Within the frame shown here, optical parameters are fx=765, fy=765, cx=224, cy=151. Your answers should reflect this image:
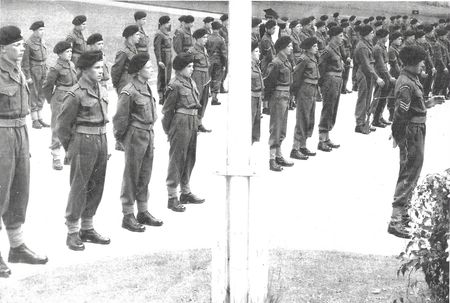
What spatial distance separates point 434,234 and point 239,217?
4.33 feet

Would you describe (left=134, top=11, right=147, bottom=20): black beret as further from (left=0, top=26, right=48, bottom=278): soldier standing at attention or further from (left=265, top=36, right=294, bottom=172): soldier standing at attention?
(left=0, top=26, right=48, bottom=278): soldier standing at attention

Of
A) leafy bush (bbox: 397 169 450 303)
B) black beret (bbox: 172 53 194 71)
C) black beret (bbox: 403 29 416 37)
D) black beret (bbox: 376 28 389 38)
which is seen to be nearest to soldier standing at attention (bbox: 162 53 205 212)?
black beret (bbox: 172 53 194 71)

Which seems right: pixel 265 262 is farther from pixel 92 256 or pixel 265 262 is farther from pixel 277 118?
pixel 277 118

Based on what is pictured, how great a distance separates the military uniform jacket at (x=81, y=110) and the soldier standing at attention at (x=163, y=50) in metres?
5.80

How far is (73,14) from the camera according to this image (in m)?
10.1

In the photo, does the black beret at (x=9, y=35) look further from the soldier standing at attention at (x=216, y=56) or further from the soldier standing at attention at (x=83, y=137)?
the soldier standing at attention at (x=216, y=56)

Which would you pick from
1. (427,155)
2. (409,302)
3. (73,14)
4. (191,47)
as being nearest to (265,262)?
(409,302)

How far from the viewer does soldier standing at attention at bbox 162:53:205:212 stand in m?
7.86

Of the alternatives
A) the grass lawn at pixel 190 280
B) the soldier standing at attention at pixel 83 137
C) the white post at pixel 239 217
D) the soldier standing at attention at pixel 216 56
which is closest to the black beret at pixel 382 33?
the soldier standing at attention at pixel 216 56

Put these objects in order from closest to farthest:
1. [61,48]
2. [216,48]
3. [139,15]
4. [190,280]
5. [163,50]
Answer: [190,280] → [61,48] → [139,15] → [216,48] → [163,50]

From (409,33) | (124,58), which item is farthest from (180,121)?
(409,33)

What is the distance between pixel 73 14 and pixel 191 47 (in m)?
2.82

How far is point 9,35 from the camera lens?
19.5 ft

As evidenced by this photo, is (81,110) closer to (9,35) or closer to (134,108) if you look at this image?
(134,108)
